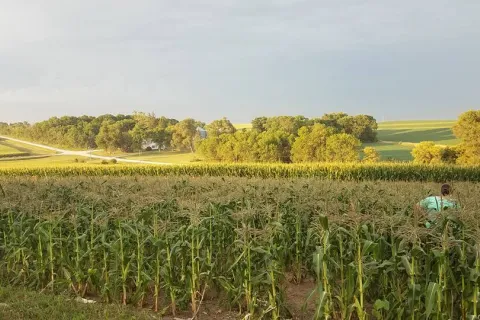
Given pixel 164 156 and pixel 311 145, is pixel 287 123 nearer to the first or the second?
pixel 311 145

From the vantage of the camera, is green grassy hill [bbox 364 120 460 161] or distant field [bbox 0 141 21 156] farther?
distant field [bbox 0 141 21 156]

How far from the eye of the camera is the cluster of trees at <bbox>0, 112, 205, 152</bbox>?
→ 76875 millimetres

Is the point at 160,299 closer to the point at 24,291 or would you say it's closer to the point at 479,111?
the point at 24,291

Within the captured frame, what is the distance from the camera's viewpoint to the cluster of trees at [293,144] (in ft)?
165

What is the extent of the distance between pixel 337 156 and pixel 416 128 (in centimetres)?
5684

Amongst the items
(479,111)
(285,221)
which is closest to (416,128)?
(479,111)

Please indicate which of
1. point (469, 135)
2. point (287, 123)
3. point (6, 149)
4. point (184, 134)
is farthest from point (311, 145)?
point (6, 149)

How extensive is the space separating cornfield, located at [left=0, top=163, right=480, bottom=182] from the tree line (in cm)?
Result: 1988

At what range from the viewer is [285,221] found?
777 centimetres

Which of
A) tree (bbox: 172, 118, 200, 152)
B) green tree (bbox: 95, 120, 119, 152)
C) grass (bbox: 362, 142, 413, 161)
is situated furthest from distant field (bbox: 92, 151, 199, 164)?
grass (bbox: 362, 142, 413, 161)

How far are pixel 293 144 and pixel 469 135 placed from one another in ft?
72.7

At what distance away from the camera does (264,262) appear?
235 inches

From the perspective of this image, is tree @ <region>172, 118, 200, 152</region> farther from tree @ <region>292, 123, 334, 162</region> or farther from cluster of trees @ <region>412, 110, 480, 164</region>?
cluster of trees @ <region>412, 110, 480, 164</region>

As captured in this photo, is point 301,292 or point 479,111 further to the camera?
point 479,111
